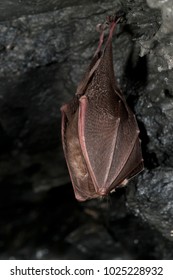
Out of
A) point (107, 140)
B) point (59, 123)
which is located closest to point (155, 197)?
point (107, 140)

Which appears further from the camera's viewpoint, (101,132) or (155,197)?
(155,197)

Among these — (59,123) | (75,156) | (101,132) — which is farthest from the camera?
(59,123)

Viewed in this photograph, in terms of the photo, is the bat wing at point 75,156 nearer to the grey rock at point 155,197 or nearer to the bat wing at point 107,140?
the bat wing at point 107,140

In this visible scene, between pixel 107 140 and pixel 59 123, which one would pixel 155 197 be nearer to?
pixel 107 140
